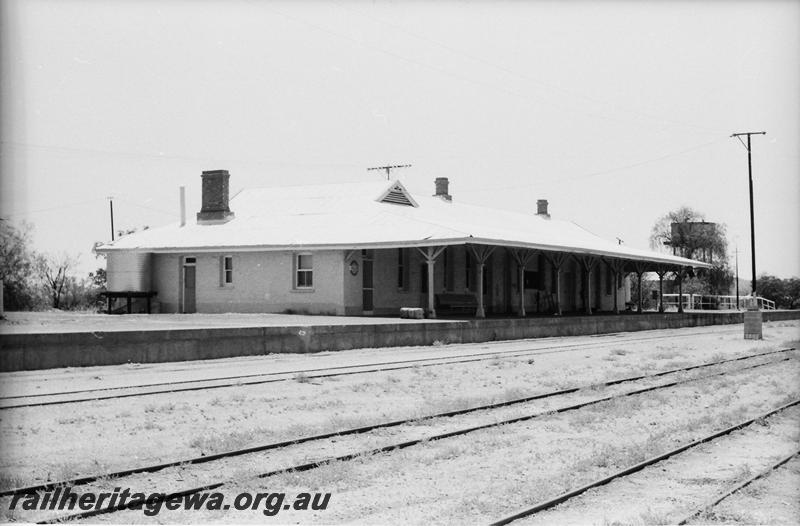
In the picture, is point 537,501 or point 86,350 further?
point 86,350

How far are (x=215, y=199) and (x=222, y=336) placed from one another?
18.7 m

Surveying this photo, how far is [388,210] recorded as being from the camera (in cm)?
3356

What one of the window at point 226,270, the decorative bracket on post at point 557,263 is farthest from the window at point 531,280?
the window at point 226,270

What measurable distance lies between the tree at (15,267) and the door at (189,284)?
5735mm

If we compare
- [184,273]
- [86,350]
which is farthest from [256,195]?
[86,350]

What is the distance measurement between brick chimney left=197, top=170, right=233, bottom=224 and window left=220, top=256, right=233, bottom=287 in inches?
136

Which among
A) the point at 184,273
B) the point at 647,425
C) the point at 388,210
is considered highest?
the point at 388,210

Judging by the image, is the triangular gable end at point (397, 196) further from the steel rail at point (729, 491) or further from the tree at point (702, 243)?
the tree at point (702, 243)

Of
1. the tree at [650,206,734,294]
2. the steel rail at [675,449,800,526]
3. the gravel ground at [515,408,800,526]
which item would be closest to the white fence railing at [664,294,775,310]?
the tree at [650,206,734,294]

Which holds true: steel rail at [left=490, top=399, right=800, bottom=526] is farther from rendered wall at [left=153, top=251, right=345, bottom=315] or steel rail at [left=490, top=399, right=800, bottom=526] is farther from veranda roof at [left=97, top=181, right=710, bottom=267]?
rendered wall at [left=153, top=251, right=345, bottom=315]

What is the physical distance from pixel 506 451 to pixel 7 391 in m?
7.07

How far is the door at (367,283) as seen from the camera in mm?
30672

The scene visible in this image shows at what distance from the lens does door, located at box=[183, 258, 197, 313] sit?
33.4m

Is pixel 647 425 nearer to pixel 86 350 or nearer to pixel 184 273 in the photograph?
pixel 86 350
